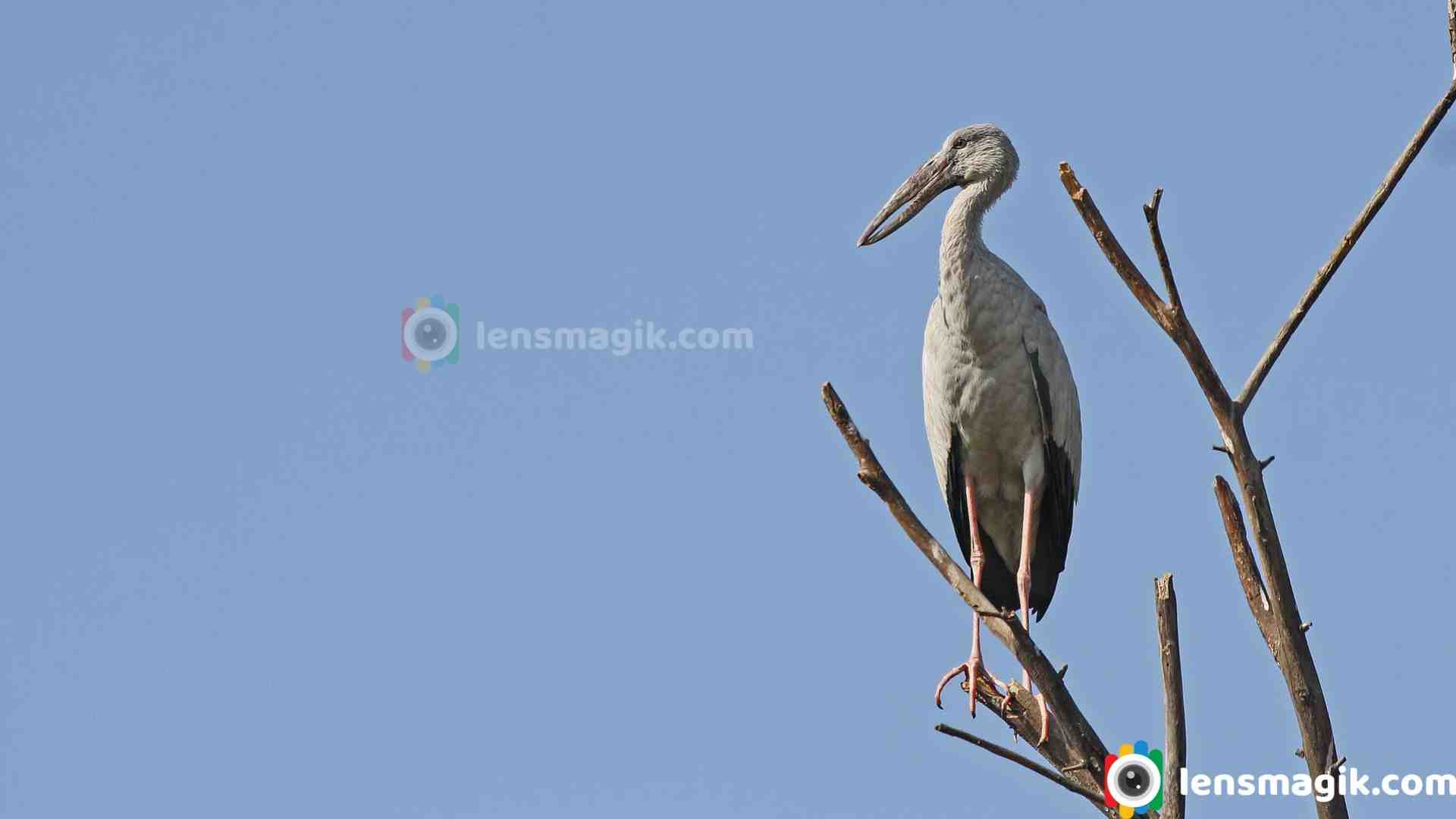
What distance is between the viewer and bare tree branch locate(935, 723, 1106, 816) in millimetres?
6500

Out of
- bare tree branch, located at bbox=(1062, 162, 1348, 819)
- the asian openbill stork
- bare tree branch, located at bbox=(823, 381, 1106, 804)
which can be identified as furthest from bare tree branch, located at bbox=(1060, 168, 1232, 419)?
the asian openbill stork

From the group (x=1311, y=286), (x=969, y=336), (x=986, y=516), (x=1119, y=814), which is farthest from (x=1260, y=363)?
(x=986, y=516)

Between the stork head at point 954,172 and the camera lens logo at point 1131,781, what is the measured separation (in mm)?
3759

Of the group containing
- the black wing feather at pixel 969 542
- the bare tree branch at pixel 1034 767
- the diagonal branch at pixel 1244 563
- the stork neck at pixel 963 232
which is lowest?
the bare tree branch at pixel 1034 767

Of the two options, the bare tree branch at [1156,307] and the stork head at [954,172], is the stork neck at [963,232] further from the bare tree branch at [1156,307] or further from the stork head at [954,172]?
the bare tree branch at [1156,307]

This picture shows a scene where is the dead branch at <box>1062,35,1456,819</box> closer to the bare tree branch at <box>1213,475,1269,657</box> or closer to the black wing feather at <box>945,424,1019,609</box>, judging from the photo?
the bare tree branch at <box>1213,475,1269,657</box>

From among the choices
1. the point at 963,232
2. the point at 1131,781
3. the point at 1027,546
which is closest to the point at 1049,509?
the point at 1027,546

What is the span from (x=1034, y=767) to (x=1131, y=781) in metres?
0.46

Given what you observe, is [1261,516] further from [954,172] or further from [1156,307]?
[954,172]

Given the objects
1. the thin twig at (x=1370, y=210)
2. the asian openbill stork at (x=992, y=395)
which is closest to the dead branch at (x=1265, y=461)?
the thin twig at (x=1370, y=210)

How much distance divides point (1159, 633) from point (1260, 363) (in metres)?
0.98

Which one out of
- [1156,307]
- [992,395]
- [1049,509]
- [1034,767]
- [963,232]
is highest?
[963,232]

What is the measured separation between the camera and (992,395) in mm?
9234

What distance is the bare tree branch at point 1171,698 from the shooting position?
6352 millimetres
